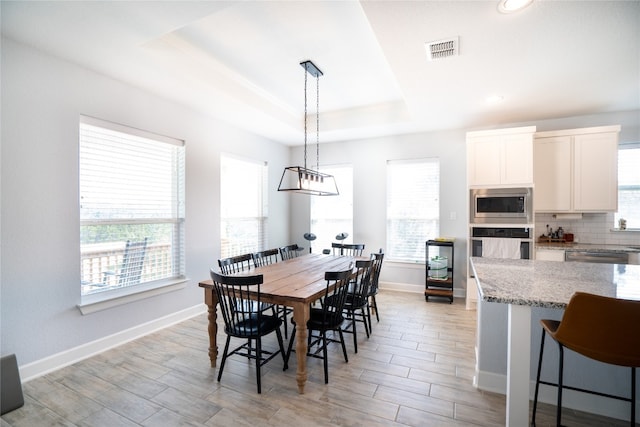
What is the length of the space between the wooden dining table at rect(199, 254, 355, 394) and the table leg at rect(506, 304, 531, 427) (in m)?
1.29

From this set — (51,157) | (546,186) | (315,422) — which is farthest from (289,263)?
(546,186)

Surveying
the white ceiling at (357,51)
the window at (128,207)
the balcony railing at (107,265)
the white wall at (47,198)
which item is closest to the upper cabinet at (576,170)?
the white ceiling at (357,51)

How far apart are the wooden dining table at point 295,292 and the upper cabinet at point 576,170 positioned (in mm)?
3069

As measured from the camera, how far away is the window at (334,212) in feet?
18.5

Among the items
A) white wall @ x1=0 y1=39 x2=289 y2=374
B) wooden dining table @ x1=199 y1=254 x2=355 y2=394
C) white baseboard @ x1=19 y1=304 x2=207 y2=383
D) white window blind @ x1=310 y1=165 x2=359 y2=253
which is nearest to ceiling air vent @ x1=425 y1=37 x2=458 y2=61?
wooden dining table @ x1=199 y1=254 x2=355 y2=394

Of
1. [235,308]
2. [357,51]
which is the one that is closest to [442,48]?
[357,51]

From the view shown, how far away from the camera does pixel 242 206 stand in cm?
491

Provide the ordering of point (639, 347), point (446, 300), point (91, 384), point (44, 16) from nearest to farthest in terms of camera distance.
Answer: point (639, 347)
point (44, 16)
point (91, 384)
point (446, 300)

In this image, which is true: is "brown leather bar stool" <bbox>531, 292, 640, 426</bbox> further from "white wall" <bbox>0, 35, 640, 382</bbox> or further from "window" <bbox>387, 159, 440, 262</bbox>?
"white wall" <bbox>0, 35, 640, 382</bbox>

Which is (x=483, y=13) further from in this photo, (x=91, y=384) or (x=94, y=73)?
(x=91, y=384)

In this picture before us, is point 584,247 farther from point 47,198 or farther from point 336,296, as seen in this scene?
point 47,198

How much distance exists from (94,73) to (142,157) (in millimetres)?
896

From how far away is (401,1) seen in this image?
190 cm

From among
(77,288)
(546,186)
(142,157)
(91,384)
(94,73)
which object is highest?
(94,73)
